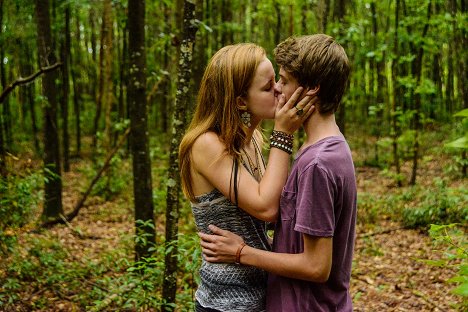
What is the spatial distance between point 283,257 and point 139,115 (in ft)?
15.8

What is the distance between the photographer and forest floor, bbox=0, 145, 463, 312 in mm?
6098

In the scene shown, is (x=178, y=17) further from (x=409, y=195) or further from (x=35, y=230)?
(x=409, y=195)

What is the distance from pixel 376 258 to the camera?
25.8 ft

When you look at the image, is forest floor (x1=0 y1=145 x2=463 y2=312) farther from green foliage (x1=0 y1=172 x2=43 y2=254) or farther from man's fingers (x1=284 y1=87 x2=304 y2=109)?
man's fingers (x1=284 y1=87 x2=304 y2=109)

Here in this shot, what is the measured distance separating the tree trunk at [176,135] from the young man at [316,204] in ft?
7.67

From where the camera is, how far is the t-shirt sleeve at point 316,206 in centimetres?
193

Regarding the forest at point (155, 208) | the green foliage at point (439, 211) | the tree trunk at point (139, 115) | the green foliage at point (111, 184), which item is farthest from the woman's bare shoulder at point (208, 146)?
the green foliage at point (111, 184)

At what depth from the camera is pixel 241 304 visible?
2.31 m

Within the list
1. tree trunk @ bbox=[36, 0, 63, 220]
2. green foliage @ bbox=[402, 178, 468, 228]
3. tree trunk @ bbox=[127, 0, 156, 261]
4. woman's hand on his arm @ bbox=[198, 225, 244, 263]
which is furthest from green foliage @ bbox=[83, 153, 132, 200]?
woman's hand on his arm @ bbox=[198, 225, 244, 263]

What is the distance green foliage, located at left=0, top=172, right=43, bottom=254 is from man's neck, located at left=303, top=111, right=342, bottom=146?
472cm

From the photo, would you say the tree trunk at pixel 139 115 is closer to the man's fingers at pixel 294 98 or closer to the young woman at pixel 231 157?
the young woman at pixel 231 157

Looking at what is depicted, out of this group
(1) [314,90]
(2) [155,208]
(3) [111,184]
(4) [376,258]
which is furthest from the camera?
(3) [111,184]

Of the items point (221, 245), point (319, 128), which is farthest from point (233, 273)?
point (319, 128)

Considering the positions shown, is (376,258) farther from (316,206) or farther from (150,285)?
(316,206)
